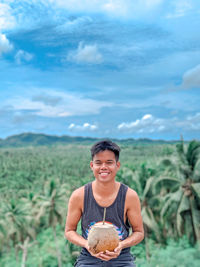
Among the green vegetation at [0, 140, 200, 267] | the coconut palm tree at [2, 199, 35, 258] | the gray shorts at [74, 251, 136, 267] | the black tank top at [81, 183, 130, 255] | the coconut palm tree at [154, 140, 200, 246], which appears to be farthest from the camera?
the coconut palm tree at [2, 199, 35, 258]

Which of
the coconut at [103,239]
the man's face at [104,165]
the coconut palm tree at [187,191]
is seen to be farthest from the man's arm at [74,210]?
the coconut palm tree at [187,191]

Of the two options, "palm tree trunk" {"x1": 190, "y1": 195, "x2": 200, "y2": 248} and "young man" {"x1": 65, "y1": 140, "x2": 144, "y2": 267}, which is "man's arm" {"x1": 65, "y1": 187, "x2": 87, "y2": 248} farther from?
"palm tree trunk" {"x1": 190, "y1": 195, "x2": 200, "y2": 248}

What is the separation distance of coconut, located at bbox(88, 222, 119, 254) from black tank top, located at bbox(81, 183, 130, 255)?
0.90 ft

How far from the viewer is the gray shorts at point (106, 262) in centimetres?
320

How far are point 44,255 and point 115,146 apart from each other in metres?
34.1

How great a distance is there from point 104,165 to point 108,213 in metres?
0.49

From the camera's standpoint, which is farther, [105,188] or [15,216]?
[15,216]

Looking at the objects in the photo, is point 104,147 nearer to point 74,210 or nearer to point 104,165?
point 104,165

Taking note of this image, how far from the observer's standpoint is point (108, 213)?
3.31 meters

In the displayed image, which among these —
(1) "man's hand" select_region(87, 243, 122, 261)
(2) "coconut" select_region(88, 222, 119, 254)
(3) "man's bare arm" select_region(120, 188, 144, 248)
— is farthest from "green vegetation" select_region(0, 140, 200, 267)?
(1) "man's hand" select_region(87, 243, 122, 261)

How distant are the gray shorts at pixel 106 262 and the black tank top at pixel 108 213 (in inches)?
2.9

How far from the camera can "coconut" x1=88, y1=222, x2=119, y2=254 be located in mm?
2957

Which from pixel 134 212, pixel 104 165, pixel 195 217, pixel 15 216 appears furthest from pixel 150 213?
pixel 104 165

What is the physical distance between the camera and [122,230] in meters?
3.34
